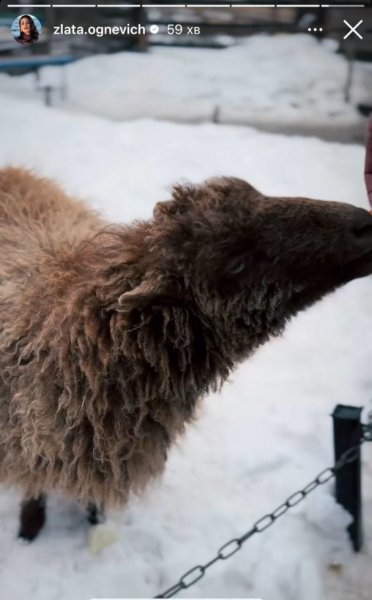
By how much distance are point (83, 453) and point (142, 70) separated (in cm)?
145

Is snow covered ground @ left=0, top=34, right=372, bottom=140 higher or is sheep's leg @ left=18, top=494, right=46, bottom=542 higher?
snow covered ground @ left=0, top=34, right=372, bottom=140

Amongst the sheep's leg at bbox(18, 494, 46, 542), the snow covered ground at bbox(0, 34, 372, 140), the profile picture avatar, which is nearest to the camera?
the profile picture avatar

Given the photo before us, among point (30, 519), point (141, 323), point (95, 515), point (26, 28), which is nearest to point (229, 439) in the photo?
point (95, 515)

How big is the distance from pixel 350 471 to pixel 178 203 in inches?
38.4

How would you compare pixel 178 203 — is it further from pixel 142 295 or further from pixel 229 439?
pixel 229 439

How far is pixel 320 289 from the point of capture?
3.88 ft

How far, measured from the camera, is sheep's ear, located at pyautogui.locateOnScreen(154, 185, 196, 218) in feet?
3.96

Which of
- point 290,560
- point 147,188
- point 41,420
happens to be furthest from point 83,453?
point 147,188

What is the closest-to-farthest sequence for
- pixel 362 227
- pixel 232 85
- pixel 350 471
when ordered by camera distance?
pixel 362 227 → pixel 350 471 → pixel 232 85

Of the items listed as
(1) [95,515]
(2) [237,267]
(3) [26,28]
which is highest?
(3) [26,28]

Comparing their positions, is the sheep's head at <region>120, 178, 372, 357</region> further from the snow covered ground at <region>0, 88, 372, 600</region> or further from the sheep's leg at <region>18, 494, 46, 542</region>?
the sheep's leg at <region>18, 494, 46, 542</region>

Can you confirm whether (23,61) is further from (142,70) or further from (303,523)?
(303,523)

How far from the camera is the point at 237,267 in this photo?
1.15 metres

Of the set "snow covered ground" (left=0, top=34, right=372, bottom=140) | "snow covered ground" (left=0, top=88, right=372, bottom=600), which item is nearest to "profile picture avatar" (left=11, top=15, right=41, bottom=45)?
"snow covered ground" (left=0, top=34, right=372, bottom=140)
